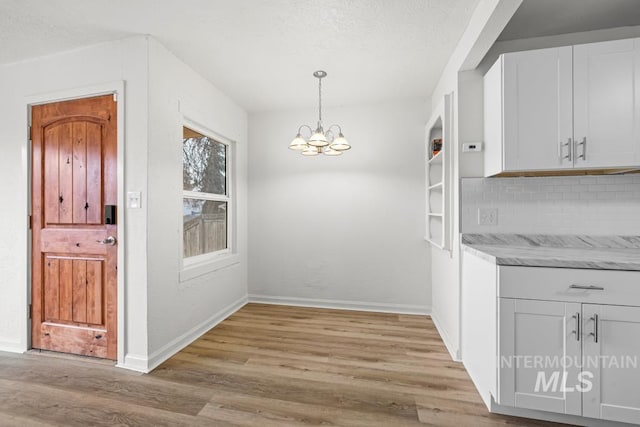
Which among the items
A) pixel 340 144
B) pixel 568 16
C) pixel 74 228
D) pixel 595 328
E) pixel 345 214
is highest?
pixel 568 16

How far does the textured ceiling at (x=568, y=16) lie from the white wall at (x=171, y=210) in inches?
103

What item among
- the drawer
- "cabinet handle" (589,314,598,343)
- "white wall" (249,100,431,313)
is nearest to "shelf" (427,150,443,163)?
"white wall" (249,100,431,313)

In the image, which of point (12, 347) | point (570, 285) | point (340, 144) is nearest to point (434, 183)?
point (340, 144)

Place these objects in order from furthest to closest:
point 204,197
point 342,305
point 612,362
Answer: point 342,305 < point 204,197 < point 612,362

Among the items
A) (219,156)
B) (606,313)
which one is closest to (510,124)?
(606,313)

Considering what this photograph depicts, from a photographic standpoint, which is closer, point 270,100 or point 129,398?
point 129,398

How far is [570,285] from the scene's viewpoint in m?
1.48

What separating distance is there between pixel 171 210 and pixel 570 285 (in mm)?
2777

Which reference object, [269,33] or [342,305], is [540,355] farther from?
[269,33]

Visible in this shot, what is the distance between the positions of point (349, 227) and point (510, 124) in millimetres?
2024

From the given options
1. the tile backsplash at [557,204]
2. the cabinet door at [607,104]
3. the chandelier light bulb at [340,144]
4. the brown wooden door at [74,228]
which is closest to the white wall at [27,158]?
the brown wooden door at [74,228]

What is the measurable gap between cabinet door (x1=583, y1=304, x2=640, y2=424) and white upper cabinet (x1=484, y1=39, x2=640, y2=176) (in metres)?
0.88

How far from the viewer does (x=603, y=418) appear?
143 cm

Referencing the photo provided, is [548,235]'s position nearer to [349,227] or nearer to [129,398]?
[349,227]
